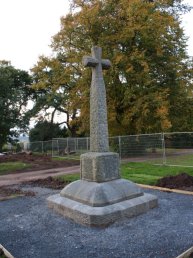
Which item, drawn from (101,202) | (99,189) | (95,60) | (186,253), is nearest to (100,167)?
(99,189)

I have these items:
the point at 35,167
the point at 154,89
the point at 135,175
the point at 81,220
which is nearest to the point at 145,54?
the point at 154,89

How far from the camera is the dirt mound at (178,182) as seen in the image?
917cm

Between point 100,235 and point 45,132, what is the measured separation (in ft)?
107

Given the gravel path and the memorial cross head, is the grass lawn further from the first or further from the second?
the memorial cross head

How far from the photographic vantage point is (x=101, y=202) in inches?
248

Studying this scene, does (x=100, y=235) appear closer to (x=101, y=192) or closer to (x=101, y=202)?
(x=101, y=202)

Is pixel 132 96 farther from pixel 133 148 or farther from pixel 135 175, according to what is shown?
pixel 135 175

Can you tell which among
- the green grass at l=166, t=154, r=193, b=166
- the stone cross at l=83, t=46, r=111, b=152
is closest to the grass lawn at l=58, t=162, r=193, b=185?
the green grass at l=166, t=154, r=193, b=166

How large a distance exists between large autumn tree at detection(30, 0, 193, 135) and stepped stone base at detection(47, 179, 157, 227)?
12.5 m

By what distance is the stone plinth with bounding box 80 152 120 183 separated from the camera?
674cm

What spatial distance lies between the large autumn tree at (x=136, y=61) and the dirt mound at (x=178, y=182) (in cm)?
940

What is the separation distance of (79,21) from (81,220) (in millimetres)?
17724

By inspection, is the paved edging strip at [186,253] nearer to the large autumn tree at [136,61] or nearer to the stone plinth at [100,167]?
the stone plinth at [100,167]

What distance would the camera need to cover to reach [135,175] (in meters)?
12.0
